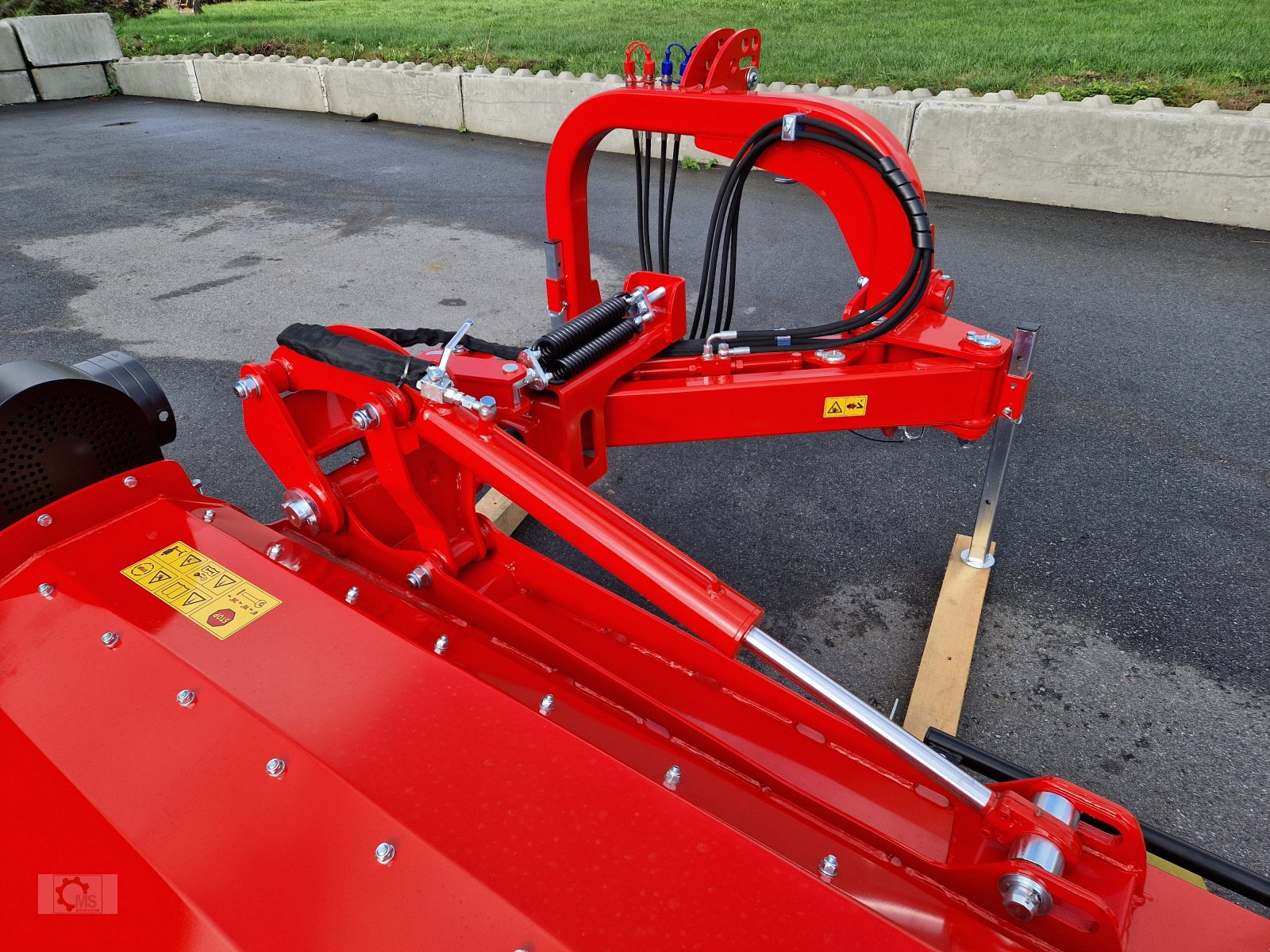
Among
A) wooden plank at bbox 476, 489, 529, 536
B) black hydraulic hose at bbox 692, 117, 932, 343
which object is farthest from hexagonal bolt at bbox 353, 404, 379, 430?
wooden plank at bbox 476, 489, 529, 536

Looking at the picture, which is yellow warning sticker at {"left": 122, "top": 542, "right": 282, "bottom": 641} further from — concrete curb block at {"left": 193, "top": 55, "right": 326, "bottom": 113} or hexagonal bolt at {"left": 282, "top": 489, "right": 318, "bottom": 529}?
concrete curb block at {"left": 193, "top": 55, "right": 326, "bottom": 113}

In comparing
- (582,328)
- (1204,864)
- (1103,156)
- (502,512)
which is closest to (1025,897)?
(1204,864)

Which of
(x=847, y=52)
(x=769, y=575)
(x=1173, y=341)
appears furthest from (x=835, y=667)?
(x=847, y=52)

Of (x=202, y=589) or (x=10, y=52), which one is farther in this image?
(x=10, y=52)

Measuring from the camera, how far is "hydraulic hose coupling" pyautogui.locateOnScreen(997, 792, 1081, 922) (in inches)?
43.0

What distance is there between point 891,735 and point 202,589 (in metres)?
1.15

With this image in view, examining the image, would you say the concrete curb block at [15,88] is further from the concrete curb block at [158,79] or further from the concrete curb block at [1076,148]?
the concrete curb block at [1076,148]

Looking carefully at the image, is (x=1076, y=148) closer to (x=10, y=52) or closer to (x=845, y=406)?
(x=845, y=406)

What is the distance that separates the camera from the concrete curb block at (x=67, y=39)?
10867 millimetres

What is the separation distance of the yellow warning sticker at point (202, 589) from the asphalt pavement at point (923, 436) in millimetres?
1318

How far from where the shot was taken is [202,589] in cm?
145

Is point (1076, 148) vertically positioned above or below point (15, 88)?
above

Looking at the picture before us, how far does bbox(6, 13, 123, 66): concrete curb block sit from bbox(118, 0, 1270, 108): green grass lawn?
473 mm

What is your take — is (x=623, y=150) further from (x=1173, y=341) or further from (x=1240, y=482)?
(x=1240, y=482)
